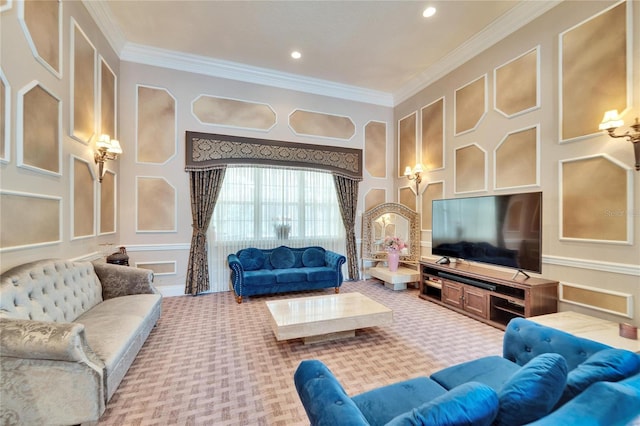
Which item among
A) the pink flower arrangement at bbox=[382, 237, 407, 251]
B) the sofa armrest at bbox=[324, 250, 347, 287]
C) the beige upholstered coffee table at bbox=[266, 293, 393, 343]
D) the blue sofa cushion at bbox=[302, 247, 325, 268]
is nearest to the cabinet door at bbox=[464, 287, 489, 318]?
the beige upholstered coffee table at bbox=[266, 293, 393, 343]

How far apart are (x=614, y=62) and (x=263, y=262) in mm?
5066

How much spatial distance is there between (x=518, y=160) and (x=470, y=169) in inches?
28.9

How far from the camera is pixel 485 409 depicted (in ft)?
3.07

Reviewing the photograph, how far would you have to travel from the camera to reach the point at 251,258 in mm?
4727

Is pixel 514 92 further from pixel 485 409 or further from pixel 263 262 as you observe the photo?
pixel 263 262

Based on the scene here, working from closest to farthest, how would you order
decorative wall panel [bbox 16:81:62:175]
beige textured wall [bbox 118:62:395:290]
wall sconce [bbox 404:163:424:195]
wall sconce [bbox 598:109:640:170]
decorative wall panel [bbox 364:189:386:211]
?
decorative wall panel [bbox 16:81:62:175]
wall sconce [bbox 598:109:640:170]
beige textured wall [bbox 118:62:395:290]
wall sconce [bbox 404:163:424:195]
decorative wall panel [bbox 364:189:386:211]

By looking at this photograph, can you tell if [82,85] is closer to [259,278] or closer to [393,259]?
[259,278]

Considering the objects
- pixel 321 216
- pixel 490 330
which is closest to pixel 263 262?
pixel 321 216

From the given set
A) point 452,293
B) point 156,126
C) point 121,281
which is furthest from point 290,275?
point 156,126

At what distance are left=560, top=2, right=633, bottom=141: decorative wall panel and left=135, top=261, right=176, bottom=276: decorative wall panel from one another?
5793 mm

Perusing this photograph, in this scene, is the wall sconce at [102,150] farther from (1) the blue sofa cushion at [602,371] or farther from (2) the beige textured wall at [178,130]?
(1) the blue sofa cushion at [602,371]

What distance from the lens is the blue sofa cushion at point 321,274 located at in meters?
4.60

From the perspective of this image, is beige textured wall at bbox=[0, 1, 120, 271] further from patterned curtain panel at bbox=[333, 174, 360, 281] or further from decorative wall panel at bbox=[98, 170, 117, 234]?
patterned curtain panel at bbox=[333, 174, 360, 281]

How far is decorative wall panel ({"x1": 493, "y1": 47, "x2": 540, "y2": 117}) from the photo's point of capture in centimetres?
344
